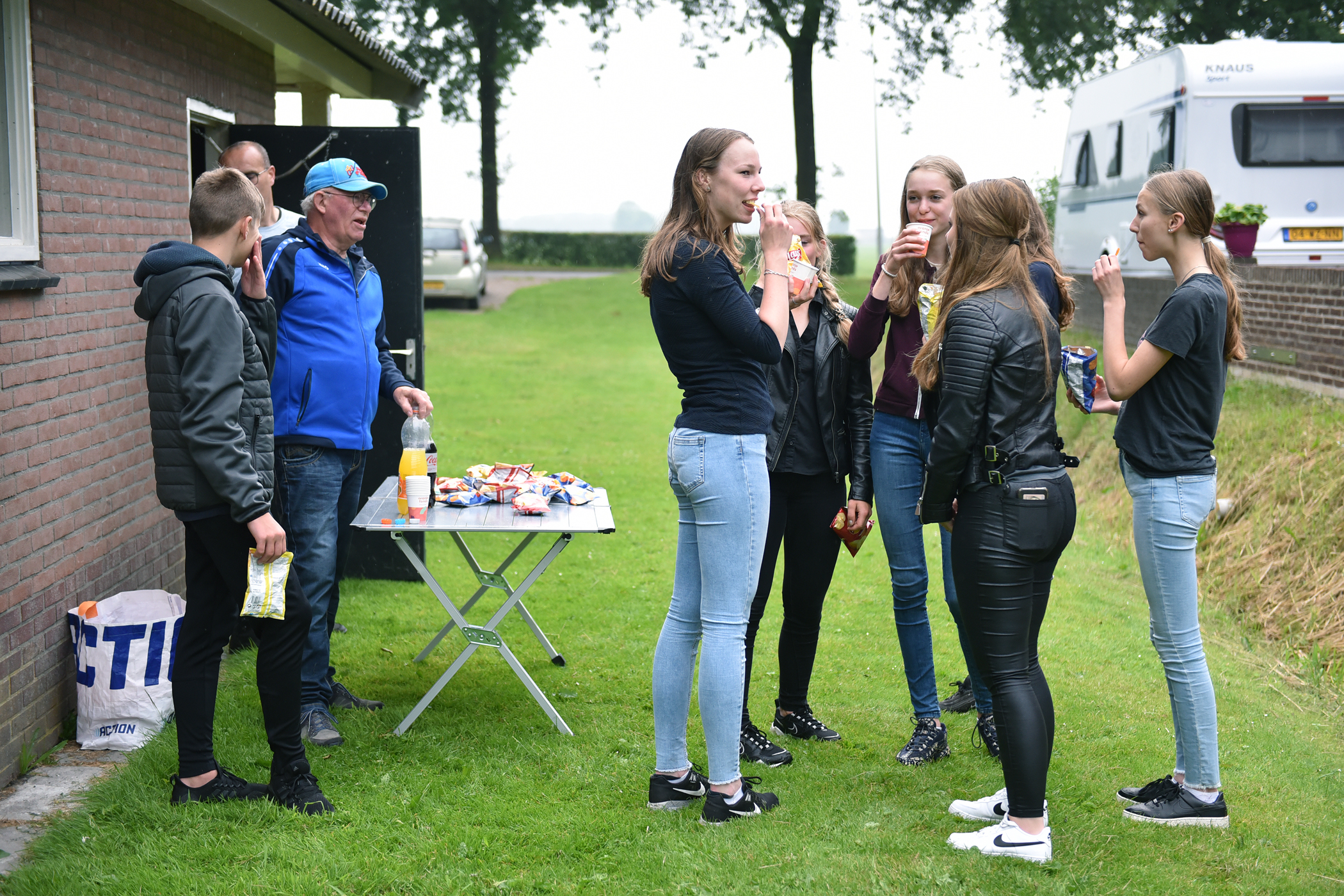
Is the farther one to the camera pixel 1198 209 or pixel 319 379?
pixel 319 379

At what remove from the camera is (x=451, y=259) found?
22.9m

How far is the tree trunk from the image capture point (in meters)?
30.8

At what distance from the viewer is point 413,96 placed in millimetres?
8688

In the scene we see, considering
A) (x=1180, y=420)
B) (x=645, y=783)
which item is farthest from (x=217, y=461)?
(x=1180, y=420)

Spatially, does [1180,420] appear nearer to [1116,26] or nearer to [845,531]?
[845,531]

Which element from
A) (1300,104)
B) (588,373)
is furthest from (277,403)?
(588,373)

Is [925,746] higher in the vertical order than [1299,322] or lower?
lower

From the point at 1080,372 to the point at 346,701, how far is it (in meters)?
3.09

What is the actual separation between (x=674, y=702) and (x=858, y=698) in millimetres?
1616

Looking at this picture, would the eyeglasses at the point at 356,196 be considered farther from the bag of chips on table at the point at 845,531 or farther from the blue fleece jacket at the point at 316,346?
the bag of chips on table at the point at 845,531

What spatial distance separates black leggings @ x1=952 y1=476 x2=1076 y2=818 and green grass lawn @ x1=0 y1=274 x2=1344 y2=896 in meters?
0.34

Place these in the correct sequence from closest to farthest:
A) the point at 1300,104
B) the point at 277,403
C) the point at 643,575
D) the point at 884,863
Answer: the point at 884,863, the point at 277,403, the point at 643,575, the point at 1300,104

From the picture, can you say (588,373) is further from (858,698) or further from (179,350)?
(179,350)

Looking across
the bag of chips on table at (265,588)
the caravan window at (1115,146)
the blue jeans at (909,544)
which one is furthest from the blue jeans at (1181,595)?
the caravan window at (1115,146)
